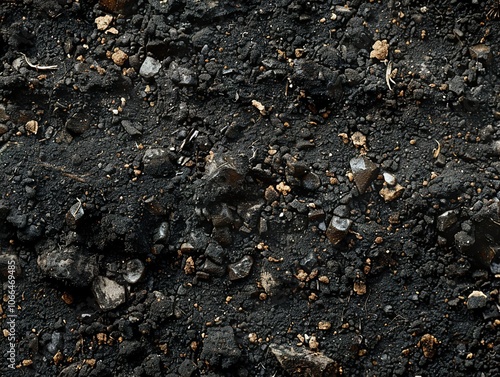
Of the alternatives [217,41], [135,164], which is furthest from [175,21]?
[135,164]

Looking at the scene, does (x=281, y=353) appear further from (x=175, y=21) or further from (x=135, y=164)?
(x=175, y=21)

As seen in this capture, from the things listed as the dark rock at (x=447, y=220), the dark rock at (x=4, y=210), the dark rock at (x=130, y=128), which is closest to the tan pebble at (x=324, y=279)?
the dark rock at (x=447, y=220)

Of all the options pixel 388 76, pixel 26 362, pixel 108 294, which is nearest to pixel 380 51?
pixel 388 76

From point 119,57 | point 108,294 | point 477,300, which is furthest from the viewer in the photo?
point 119,57

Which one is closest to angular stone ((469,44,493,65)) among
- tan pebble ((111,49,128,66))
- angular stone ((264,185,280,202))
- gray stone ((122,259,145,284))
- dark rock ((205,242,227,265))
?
angular stone ((264,185,280,202))

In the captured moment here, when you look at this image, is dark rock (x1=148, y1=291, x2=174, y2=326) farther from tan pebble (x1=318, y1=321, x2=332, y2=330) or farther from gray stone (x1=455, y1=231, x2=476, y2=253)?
gray stone (x1=455, y1=231, x2=476, y2=253)

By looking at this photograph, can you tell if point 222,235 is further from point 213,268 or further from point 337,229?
point 337,229

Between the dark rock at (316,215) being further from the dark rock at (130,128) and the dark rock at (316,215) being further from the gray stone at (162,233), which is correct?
the dark rock at (130,128)
